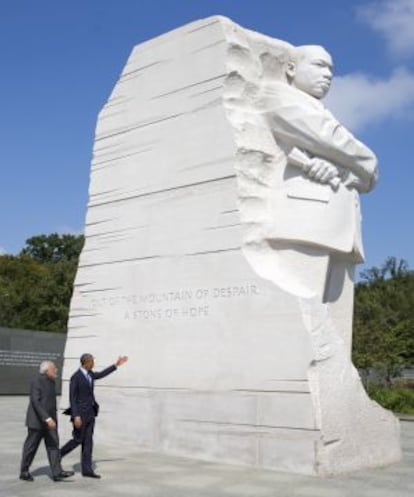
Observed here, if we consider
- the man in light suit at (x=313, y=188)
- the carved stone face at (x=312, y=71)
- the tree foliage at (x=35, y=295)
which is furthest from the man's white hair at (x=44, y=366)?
the tree foliage at (x=35, y=295)

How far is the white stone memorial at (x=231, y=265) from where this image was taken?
8516 mm

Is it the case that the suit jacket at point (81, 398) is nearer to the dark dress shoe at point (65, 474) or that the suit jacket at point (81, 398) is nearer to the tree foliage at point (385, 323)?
the dark dress shoe at point (65, 474)

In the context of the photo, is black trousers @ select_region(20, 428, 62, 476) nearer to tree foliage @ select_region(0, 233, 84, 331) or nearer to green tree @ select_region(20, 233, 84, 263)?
tree foliage @ select_region(0, 233, 84, 331)

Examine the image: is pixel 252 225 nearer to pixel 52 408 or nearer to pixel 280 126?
pixel 280 126

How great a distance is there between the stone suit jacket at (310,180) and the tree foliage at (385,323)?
13981mm

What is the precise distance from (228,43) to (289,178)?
6.53 feet

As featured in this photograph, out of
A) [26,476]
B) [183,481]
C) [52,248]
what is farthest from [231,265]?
[52,248]

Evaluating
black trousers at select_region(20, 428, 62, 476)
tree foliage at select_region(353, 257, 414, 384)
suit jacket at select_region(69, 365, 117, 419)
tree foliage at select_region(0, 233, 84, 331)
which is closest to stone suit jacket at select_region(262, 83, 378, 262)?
suit jacket at select_region(69, 365, 117, 419)

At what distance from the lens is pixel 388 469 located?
8.61 metres

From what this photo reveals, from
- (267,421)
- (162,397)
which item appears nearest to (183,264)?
(162,397)

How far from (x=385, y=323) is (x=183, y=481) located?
95.6 feet

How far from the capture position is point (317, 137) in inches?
376

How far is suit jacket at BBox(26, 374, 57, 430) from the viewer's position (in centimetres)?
734

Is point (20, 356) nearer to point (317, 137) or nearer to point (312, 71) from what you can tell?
point (312, 71)
